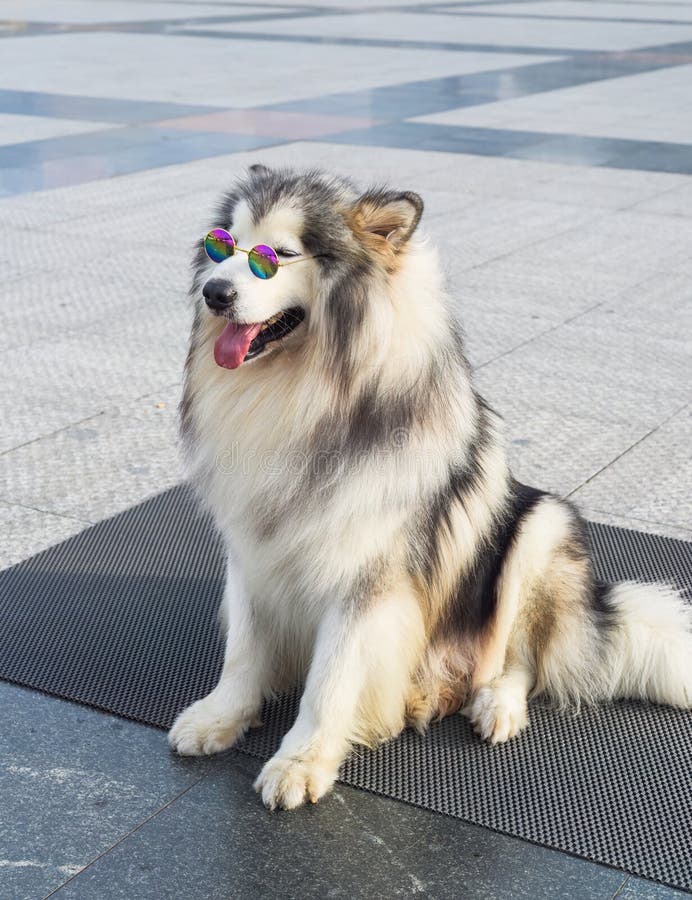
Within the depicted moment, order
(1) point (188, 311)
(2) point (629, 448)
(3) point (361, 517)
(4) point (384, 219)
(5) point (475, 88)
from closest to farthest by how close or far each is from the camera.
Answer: (4) point (384, 219)
(3) point (361, 517)
(2) point (629, 448)
(1) point (188, 311)
(5) point (475, 88)

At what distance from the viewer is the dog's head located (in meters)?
2.89

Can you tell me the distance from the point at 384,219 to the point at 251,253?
1.13 ft

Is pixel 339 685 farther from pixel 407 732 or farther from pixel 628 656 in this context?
pixel 628 656

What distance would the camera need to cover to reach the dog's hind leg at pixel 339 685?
10.2 ft

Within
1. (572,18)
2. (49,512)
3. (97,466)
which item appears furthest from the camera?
(572,18)

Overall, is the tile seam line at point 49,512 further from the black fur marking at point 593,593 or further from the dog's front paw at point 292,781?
the black fur marking at point 593,593

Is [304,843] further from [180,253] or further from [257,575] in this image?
[180,253]

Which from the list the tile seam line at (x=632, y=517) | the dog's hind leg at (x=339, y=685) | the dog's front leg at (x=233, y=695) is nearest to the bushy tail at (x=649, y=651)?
the dog's hind leg at (x=339, y=685)

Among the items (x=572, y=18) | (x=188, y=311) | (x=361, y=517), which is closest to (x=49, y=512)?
(x=361, y=517)

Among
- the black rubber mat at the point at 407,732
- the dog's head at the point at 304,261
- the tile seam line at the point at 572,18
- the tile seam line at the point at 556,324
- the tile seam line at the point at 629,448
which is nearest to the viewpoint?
the dog's head at the point at 304,261

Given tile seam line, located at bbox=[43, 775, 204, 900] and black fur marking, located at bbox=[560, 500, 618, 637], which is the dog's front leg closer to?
tile seam line, located at bbox=[43, 775, 204, 900]

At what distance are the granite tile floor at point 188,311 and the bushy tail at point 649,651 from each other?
0.75 meters

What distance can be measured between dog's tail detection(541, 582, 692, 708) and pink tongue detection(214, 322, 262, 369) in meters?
1.30

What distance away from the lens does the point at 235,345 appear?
9.64ft
